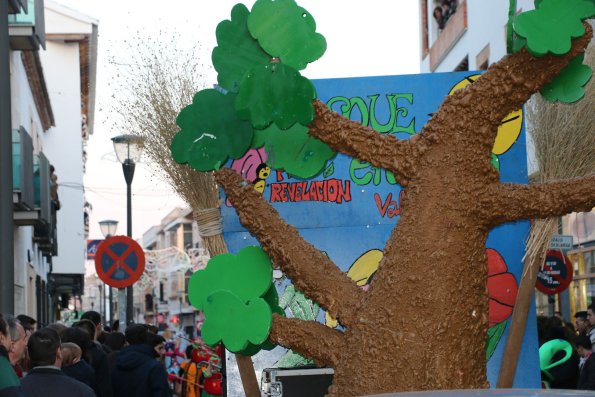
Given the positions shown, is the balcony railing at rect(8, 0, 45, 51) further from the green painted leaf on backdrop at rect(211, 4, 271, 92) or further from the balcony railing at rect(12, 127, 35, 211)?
the green painted leaf on backdrop at rect(211, 4, 271, 92)

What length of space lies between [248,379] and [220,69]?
167cm

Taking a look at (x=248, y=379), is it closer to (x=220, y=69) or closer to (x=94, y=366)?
(x=220, y=69)

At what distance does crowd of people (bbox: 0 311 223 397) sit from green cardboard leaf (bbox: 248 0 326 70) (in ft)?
5.84

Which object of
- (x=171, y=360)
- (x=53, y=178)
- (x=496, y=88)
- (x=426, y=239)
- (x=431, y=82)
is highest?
(x=53, y=178)

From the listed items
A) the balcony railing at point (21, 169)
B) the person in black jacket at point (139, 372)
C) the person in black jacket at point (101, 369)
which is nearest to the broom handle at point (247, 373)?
the person in black jacket at point (101, 369)

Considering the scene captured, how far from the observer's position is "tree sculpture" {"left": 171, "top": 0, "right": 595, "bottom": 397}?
459cm

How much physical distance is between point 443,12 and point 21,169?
38.3ft

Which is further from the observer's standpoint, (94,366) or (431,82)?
(94,366)

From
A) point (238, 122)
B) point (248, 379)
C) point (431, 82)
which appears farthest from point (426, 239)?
point (431, 82)

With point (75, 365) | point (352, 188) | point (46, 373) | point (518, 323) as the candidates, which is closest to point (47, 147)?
point (75, 365)

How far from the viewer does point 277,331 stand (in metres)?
5.07

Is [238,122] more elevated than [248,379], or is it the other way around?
[238,122]

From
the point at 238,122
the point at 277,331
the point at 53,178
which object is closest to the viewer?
the point at 277,331

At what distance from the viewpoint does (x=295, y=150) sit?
5.47 meters
